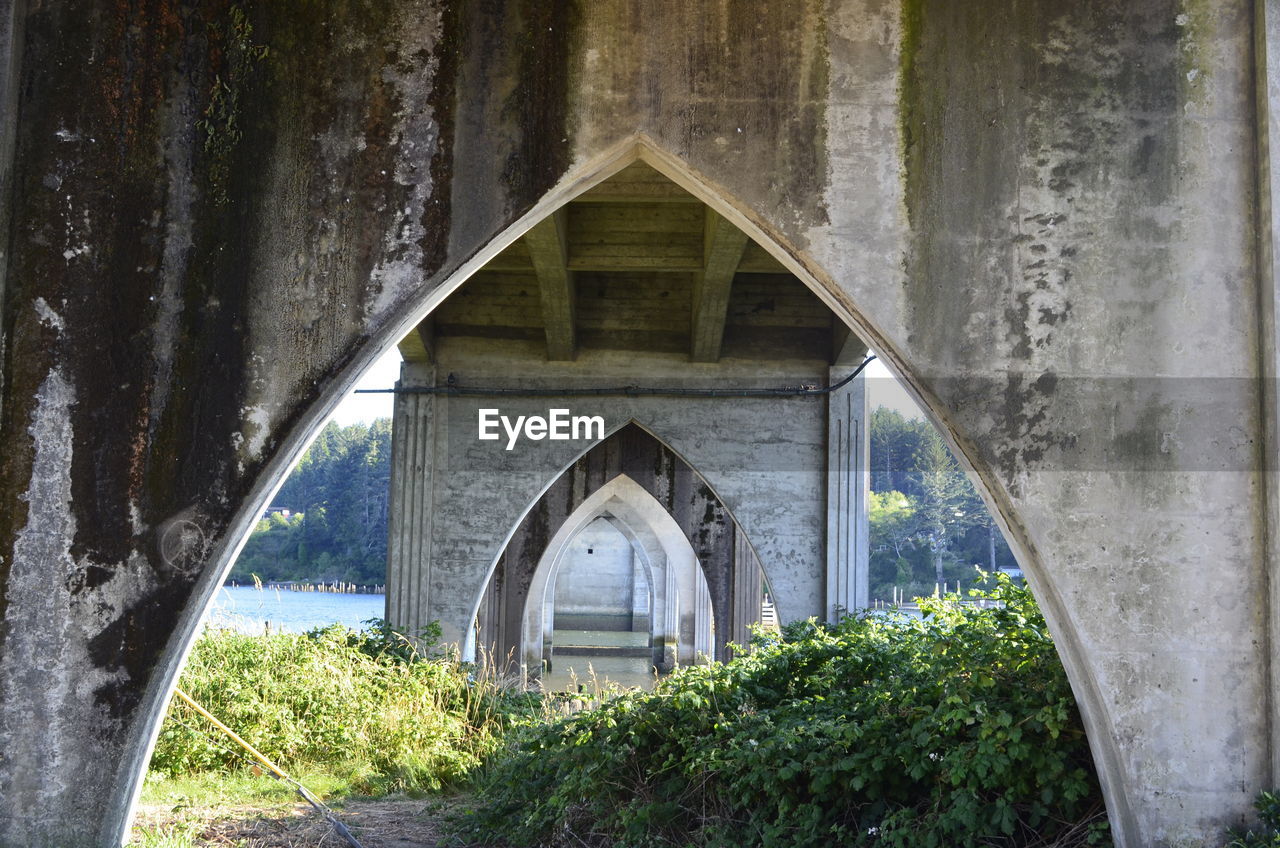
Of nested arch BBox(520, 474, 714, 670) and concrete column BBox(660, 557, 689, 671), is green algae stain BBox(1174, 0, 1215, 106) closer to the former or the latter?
nested arch BBox(520, 474, 714, 670)

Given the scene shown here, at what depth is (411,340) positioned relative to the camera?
14.1 m

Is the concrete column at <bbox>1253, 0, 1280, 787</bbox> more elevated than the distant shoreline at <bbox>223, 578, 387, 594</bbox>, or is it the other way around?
the concrete column at <bbox>1253, 0, 1280, 787</bbox>

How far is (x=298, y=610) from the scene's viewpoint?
5306cm

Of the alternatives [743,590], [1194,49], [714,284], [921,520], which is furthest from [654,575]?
[921,520]

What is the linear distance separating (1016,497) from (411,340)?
9855 mm

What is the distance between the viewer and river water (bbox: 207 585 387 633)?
10.6 meters

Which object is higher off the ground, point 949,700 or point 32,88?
point 32,88

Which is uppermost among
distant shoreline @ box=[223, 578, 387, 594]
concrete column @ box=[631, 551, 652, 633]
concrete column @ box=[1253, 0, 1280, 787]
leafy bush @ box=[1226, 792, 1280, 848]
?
concrete column @ box=[1253, 0, 1280, 787]

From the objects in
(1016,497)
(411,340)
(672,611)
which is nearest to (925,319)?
(1016,497)

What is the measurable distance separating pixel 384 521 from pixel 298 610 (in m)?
20.3

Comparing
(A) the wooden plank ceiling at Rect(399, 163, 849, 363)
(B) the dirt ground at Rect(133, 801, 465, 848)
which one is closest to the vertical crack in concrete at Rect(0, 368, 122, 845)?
(B) the dirt ground at Rect(133, 801, 465, 848)

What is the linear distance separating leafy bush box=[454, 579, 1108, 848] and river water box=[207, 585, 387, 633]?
406 centimetres

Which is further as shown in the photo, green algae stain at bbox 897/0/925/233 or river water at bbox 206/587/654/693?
river water at bbox 206/587/654/693

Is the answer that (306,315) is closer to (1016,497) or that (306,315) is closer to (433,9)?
(433,9)
